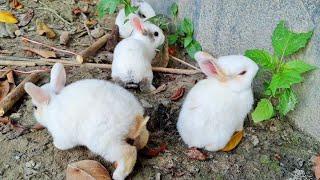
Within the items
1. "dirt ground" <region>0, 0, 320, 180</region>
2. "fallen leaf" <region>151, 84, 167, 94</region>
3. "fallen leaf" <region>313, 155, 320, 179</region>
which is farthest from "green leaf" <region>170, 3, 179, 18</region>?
"fallen leaf" <region>313, 155, 320, 179</region>

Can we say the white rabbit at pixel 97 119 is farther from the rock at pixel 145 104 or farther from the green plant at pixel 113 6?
the green plant at pixel 113 6

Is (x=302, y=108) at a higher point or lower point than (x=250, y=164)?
higher

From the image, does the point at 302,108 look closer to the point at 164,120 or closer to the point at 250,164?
the point at 250,164

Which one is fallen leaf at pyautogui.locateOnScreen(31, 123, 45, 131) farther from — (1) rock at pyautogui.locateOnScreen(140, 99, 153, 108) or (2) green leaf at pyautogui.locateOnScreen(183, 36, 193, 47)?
(2) green leaf at pyautogui.locateOnScreen(183, 36, 193, 47)

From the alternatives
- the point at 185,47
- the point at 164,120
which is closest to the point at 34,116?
the point at 164,120

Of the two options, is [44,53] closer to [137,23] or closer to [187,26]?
[137,23]

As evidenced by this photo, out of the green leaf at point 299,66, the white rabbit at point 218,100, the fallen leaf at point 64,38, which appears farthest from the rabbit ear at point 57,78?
the green leaf at point 299,66
